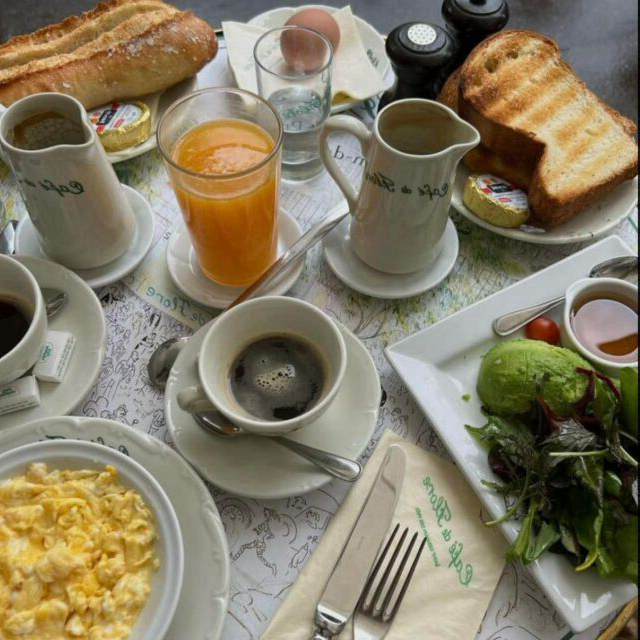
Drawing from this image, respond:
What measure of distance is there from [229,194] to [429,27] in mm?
530

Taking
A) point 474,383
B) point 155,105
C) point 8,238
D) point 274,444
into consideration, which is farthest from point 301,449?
point 155,105

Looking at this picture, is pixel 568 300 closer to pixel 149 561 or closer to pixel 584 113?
pixel 584 113

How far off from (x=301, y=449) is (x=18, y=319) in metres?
0.44

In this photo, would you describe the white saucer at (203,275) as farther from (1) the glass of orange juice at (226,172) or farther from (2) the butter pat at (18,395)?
(2) the butter pat at (18,395)

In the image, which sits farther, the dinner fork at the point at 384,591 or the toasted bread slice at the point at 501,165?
the toasted bread slice at the point at 501,165

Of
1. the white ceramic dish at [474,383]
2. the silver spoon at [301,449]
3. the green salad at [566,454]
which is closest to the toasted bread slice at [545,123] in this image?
the white ceramic dish at [474,383]

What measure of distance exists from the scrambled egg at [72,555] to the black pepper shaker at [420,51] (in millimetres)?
843

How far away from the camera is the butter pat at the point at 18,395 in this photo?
897 millimetres

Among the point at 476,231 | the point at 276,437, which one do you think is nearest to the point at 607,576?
the point at 276,437

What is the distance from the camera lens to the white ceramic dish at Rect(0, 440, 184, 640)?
2.34ft

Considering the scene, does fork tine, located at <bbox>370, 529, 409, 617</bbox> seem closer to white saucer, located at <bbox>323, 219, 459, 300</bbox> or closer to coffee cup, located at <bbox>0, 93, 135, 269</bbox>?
white saucer, located at <bbox>323, 219, 459, 300</bbox>

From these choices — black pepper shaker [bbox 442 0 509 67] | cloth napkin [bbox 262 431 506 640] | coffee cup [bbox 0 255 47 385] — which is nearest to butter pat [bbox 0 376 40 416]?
coffee cup [bbox 0 255 47 385]

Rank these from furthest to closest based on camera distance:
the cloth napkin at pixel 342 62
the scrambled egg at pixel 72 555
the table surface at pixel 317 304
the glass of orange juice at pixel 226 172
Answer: the cloth napkin at pixel 342 62
the glass of orange juice at pixel 226 172
the table surface at pixel 317 304
the scrambled egg at pixel 72 555

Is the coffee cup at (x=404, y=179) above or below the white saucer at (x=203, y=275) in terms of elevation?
above
